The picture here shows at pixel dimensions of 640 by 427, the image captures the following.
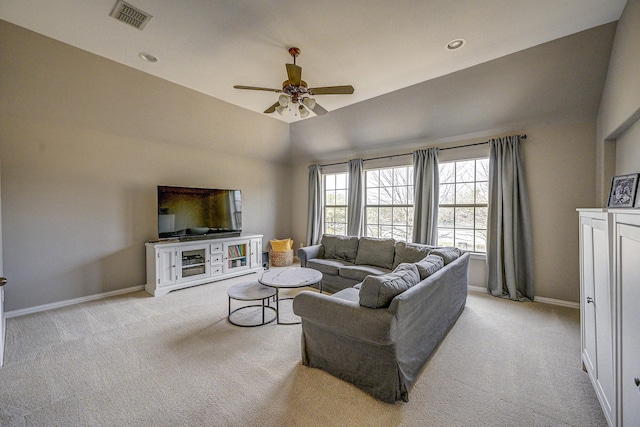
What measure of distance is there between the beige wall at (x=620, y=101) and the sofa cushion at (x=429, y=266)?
1.81 meters

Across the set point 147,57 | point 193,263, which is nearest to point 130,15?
point 147,57

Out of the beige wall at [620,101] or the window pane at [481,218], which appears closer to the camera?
the beige wall at [620,101]

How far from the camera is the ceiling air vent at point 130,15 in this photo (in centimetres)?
216

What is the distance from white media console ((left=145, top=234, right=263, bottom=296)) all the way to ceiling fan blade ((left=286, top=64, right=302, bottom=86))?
3.19 meters

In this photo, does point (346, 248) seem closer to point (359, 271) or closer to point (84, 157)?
point (359, 271)

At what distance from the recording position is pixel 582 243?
6.91 feet

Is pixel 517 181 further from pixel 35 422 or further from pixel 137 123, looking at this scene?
pixel 137 123

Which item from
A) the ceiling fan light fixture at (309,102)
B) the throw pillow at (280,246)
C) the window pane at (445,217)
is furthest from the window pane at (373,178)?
the ceiling fan light fixture at (309,102)

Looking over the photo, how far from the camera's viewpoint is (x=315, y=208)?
6168mm

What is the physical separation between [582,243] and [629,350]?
1.12 metres

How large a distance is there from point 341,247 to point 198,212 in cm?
269

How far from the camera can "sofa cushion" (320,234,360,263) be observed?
4426mm

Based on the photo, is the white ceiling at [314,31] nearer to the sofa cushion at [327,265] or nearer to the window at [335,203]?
the sofa cushion at [327,265]

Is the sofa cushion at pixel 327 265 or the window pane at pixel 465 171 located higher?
the window pane at pixel 465 171
